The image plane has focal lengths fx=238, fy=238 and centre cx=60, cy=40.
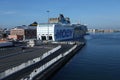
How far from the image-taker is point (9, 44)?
47125mm

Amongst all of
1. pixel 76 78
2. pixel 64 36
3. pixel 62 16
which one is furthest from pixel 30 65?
pixel 62 16

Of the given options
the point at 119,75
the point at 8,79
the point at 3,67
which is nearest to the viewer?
the point at 8,79

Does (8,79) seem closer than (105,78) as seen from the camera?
Yes

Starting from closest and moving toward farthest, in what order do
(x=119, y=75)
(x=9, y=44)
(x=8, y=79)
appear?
(x=8, y=79) < (x=119, y=75) < (x=9, y=44)

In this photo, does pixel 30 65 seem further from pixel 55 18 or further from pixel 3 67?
pixel 55 18

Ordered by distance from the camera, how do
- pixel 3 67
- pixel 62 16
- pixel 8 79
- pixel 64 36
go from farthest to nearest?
pixel 62 16
pixel 64 36
pixel 3 67
pixel 8 79

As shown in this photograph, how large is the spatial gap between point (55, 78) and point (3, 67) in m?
5.00

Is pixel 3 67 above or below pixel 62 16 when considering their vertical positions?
below

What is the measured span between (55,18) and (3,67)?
11093 centimetres

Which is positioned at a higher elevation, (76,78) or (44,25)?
(44,25)

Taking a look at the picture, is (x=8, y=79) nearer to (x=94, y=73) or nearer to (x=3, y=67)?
(x=3, y=67)

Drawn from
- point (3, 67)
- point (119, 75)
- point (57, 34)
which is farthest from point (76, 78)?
point (57, 34)

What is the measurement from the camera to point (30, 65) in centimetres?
2323

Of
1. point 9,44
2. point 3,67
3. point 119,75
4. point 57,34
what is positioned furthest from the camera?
point 57,34
